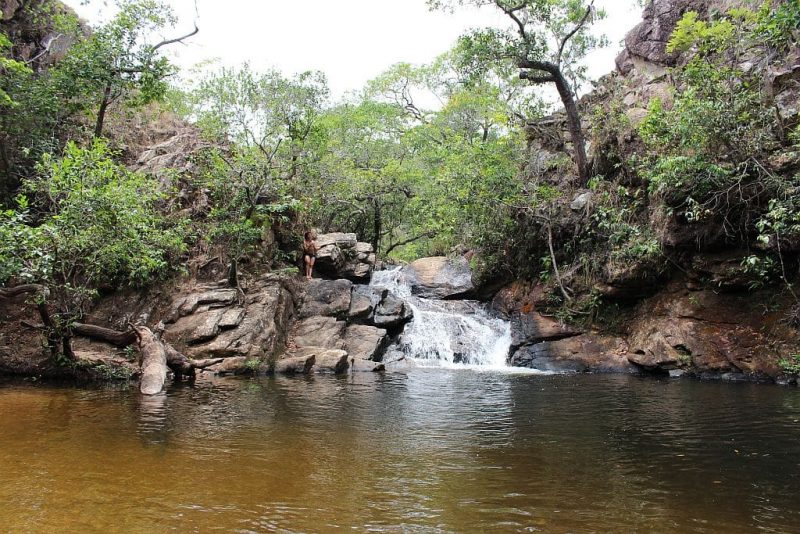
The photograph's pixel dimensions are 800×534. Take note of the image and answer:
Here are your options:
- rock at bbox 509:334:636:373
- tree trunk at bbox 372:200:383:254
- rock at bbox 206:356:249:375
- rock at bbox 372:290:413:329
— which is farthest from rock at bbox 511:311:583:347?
tree trunk at bbox 372:200:383:254

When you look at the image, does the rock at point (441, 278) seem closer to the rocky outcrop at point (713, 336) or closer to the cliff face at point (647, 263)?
the cliff face at point (647, 263)

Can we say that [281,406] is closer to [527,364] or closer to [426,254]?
[527,364]

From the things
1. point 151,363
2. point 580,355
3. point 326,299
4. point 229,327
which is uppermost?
point 326,299

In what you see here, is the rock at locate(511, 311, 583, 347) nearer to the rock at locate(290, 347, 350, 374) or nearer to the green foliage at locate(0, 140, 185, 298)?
the rock at locate(290, 347, 350, 374)

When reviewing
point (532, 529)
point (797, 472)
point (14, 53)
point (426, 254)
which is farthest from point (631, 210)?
point (14, 53)

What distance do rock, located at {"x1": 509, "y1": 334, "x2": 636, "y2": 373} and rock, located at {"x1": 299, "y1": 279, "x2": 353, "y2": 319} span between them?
682 cm

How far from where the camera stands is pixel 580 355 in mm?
17031

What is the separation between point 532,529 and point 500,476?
1.43m

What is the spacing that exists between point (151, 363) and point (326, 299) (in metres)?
8.69

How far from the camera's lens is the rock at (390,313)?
1944cm

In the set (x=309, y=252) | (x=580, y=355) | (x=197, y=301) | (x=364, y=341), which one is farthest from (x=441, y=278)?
(x=197, y=301)

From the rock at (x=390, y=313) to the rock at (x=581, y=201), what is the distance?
7.56 m

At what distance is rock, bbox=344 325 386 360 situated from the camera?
17362mm

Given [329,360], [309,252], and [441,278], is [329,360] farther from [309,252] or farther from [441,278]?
[441,278]
